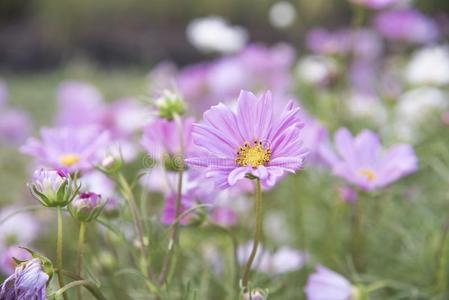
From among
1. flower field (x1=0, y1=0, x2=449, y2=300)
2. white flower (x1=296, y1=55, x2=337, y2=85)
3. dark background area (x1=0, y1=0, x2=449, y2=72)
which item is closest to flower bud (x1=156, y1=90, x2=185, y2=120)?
flower field (x1=0, y1=0, x2=449, y2=300)

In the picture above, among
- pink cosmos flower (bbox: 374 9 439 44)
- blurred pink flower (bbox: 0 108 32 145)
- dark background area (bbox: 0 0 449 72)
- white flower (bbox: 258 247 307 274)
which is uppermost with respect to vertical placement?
dark background area (bbox: 0 0 449 72)

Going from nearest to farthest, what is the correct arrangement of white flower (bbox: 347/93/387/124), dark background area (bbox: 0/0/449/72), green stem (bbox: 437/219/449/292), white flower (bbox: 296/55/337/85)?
green stem (bbox: 437/219/449/292) < white flower (bbox: 296/55/337/85) < white flower (bbox: 347/93/387/124) < dark background area (bbox: 0/0/449/72)

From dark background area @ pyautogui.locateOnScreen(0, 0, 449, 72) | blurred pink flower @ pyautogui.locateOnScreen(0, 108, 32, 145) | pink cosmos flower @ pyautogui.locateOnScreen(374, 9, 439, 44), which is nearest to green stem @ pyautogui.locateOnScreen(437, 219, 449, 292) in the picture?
pink cosmos flower @ pyautogui.locateOnScreen(374, 9, 439, 44)

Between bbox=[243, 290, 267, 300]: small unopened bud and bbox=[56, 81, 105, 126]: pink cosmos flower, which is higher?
bbox=[56, 81, 105, 126]: pink cosmos flower

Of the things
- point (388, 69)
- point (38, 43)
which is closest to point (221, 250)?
point (388, 69)

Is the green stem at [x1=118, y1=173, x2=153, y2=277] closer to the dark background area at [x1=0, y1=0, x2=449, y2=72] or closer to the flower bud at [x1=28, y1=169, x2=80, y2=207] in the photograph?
the flower bud at [x1=28, y1=169, x2=80, y2=207]

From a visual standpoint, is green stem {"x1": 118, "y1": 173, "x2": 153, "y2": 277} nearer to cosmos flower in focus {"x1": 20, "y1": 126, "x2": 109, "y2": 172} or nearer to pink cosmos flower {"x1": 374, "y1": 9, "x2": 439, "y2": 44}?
cosmos flower in focus {"x1": 20, "y1": 126, "x2": 109, "y2": 172}

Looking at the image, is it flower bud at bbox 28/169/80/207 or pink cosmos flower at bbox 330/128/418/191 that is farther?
pink cosmos flower at bbox 330/128/418/191

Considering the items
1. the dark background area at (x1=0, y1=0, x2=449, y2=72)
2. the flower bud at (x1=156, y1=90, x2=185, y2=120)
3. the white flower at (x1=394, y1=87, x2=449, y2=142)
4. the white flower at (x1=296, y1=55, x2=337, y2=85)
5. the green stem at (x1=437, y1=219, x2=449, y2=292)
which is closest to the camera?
the flower bud at (x1=156, y1=90, x2=185, y2=120)
